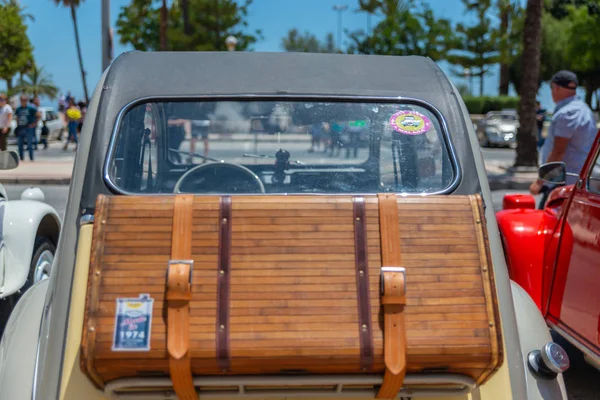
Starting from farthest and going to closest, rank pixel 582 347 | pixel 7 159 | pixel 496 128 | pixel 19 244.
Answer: pixel 496 128 < pixel 19 244 < pixel 7 159 < pixel 582 347

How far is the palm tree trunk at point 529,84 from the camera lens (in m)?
16.3

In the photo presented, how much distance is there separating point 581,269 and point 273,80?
6.84ft

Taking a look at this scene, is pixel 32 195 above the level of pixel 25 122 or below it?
above

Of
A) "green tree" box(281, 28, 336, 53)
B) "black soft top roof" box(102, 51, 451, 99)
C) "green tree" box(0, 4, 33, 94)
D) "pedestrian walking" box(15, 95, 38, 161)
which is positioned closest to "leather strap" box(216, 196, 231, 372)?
"black soft top roof" box(102, 51, 451, 99)

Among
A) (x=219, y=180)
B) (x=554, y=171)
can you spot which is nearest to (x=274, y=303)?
(x=219, y=180)

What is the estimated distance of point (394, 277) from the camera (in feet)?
7.16

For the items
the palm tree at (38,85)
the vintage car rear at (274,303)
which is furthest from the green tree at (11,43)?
the vintage car rear at (274,303)

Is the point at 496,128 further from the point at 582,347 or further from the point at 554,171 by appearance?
the point at 582,347

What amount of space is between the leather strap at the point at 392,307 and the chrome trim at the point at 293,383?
2.1 inches

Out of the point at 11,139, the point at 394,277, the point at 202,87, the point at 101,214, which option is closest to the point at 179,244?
the point at 101,214

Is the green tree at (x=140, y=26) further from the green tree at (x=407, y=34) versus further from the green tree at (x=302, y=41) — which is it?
the green tree at (x=302, y=41)

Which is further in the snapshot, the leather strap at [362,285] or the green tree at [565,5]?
the green tree at [565,5]

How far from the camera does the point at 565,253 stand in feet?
14.2

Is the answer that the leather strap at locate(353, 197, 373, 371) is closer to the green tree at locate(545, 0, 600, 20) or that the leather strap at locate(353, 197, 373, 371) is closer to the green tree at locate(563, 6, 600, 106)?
the green tree at locate(545, 0, 600, 20)
